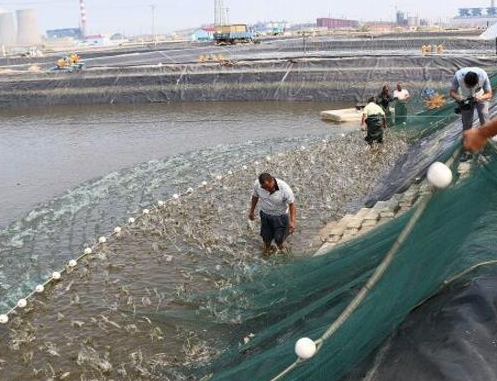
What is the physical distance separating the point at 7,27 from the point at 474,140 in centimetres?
21628

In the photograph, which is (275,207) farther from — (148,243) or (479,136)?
→ (479,136)

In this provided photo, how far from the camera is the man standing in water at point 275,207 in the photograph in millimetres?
6727

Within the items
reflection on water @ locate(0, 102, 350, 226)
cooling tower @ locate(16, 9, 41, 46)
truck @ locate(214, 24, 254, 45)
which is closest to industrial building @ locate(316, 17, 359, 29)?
cooling tower @ locate(16, 9, 41, 46)

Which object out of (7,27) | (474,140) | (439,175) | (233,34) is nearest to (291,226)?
(474,140)

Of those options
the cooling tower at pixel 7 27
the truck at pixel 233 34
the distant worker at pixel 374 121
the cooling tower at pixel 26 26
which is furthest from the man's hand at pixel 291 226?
the cooling tower at pixel 7 27

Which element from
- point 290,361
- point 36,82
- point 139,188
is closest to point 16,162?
point 139,188

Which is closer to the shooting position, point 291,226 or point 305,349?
point 305,349

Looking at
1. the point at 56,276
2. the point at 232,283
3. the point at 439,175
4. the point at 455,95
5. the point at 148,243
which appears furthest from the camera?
the point at 148,243

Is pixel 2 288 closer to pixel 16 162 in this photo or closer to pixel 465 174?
pixel 465 174

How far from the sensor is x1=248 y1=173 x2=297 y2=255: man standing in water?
6.73 metres

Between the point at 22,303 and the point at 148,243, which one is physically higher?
the point at 148,243

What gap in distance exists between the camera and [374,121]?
12781 mm

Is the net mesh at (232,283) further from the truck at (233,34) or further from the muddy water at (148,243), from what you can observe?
the truck at (233,34)

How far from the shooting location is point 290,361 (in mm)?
3359
